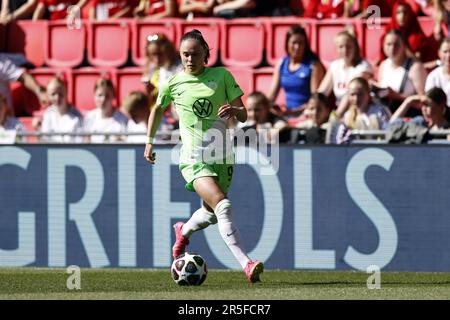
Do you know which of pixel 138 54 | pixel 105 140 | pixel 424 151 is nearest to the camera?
pixel 424 151

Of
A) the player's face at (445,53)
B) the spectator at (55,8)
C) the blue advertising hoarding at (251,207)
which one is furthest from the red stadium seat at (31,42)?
the player's face at (445,53)

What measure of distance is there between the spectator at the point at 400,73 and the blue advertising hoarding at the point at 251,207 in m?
1.39

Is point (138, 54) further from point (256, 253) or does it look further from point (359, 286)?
point (359, 286)

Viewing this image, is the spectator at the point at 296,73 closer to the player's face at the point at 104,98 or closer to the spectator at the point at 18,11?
the player's face at the point at 104,98

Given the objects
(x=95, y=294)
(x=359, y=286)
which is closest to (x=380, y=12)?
(x=359, y=286)

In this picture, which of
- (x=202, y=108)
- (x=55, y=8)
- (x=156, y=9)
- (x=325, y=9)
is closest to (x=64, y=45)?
(x=55, y=8)

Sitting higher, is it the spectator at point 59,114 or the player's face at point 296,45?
the player's face at point 296,45

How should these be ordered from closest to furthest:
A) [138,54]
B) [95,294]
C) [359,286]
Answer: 1. [95,294]
2. [359,286]
3. [138,54]

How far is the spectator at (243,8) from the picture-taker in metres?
15.6

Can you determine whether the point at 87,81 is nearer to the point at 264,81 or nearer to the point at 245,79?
the point at 245,79

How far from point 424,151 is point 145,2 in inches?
220

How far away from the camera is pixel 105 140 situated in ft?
44.3

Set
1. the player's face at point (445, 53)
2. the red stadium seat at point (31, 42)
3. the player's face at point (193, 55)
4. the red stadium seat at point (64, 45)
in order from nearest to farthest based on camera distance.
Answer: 1. the player's face at point (193, 55)
2. the player's face at point (445, 53)
3. the red stadium seat at point (64, 45)
4. the red stadium seat at point (31, 42)

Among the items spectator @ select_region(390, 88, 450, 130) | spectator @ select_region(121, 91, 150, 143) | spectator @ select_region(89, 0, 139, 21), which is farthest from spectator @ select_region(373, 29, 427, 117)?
spectator @ select_region(89, 0, 139, 21)
